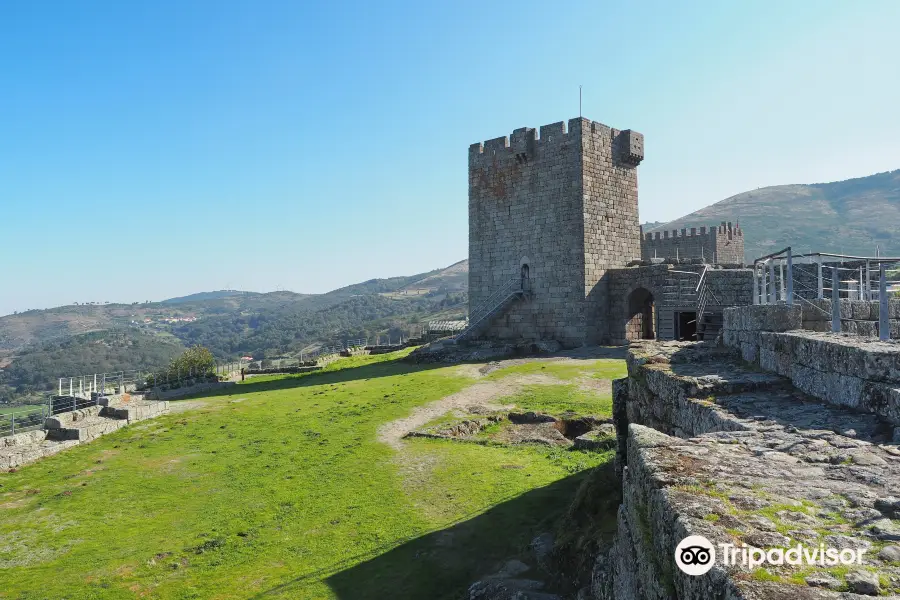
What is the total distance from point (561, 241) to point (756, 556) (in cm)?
2580

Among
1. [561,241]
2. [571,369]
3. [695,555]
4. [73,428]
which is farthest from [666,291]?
[695,555]

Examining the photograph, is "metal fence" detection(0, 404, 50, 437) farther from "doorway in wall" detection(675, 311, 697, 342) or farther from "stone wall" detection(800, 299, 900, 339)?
"doorway in wall" detection(675, 311, 697, 342)

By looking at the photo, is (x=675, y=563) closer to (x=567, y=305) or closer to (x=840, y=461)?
(x=840, y=461)

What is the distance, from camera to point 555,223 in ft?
91.5

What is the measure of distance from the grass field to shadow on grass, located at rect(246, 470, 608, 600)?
0.09 ft

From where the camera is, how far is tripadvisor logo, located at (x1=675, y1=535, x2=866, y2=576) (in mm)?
2502

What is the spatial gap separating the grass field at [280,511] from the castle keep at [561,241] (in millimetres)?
11509

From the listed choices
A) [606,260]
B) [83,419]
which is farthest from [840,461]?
[606,260]

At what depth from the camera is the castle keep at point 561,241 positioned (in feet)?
89.4

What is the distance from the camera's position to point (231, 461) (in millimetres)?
13266

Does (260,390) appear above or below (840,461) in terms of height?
below

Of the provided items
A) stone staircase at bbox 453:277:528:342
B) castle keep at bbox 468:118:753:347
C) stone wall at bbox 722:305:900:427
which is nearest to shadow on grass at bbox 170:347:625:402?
castle keep at bbox 468:118:753:347

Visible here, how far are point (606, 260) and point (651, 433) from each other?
79.8ft

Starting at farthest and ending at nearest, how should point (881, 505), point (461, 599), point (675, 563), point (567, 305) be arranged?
1. point (567, 305)
2. point (461, 599)
3. point (881, 505)
4. point (675, 563)
